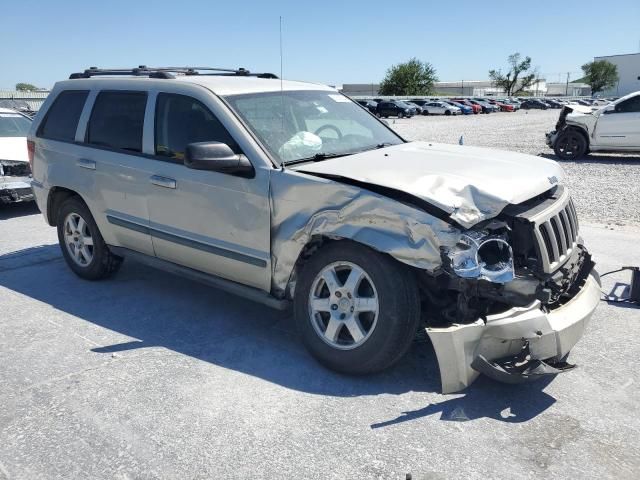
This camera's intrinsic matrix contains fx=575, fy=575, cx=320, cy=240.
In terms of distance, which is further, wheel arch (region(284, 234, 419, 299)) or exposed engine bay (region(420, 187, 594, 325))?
wheel arch (region(284, 234, 419, 299))

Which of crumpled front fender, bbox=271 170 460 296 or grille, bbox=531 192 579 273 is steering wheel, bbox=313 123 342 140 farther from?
grille, bbox=531 192 579 273

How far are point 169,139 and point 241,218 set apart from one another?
3.39ft

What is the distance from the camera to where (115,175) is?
488 centimetres

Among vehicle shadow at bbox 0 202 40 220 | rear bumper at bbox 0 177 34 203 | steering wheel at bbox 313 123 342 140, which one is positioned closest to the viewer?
steering wheel at bbox 313 123 342 140

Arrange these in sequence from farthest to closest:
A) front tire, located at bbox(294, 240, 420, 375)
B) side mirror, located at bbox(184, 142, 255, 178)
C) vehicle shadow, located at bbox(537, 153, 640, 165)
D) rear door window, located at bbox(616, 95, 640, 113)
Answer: vehicle shadow, located at bbox(537, 153, 640, 165) → rear door window, located at bbox(616, 95, 640, 113) → side mirror, located at bbox(184, 142, 255, 178) → front tire, located at bbox(294, 240, 420, 375)

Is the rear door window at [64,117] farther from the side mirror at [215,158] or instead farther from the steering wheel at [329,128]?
the steering wheel at [329,128]

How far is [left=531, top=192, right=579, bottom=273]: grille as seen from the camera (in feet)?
11.2

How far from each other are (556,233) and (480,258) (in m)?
0.70

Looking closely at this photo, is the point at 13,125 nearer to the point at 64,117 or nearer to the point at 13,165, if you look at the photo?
the point at 13,165

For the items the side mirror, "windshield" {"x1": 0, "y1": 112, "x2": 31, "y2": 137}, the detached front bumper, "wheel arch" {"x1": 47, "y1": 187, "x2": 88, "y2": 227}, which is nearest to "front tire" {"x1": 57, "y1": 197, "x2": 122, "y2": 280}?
"wheel arch" {"x1": 47, "y1": 187, "x2": 88, "y2": 227}

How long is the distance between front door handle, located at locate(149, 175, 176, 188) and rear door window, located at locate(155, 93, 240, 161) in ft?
0.58

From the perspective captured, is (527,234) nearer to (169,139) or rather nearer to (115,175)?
(169,139)

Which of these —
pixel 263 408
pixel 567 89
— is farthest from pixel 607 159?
pixel 567 89

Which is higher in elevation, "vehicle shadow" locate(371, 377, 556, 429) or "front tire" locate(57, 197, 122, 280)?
"front tire" locate(57, 197, 122, 280)
